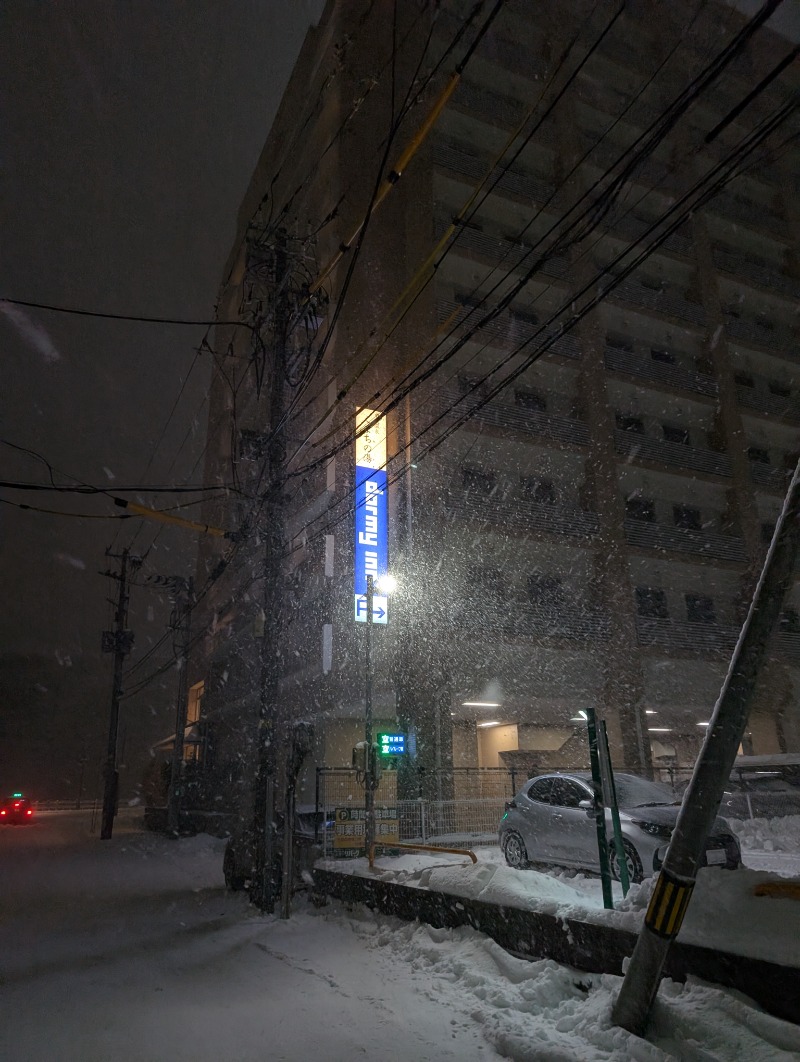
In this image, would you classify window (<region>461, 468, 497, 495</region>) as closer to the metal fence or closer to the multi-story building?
the multi-story building

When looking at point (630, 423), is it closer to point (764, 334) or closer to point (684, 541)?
point (684, 541)

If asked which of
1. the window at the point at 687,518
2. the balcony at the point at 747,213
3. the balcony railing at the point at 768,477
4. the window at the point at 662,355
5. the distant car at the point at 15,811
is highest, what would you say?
the balcony at the point at 747,213

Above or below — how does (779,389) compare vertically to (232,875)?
above

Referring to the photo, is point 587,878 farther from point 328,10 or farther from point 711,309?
point 328,10

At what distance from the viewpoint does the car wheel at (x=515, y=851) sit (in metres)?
10.3

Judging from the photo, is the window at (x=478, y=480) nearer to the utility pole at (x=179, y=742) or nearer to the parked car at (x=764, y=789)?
the parked car at (x=764, y=789)

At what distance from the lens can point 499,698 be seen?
20797 millimetres

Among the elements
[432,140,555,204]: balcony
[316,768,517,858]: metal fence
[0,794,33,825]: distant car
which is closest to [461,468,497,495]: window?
[316,768,517,858]: metal fence

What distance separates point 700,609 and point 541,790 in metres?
17.7

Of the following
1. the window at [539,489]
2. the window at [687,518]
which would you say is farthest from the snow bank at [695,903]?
the window at [687,518]

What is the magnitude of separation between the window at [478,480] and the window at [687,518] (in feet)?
28.7

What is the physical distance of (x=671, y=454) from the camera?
25734mm

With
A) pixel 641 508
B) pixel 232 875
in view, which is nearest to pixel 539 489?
pixel 641 508

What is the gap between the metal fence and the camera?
42.8ft
